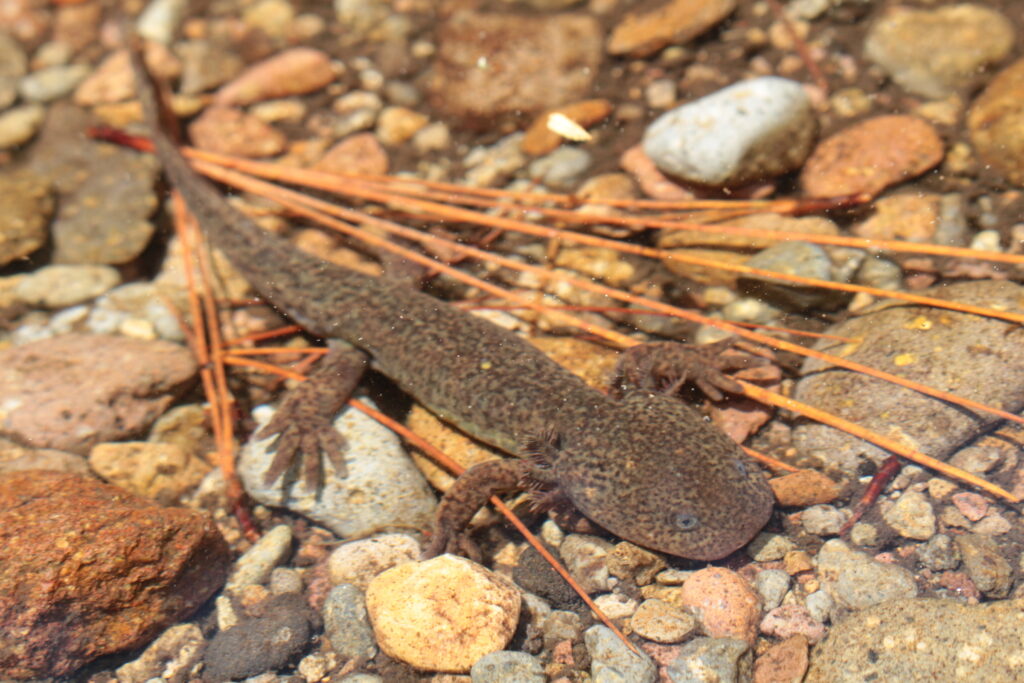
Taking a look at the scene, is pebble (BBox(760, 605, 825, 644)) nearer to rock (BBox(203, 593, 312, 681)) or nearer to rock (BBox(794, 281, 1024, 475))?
rock (BBox(794, 281, 1024, 475))

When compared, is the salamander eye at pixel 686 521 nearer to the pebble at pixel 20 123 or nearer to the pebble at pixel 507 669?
the pebble at pixel 507 669

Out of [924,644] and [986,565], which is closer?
[924,644]

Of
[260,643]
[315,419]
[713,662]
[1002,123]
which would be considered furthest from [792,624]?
Result: [1002,123]

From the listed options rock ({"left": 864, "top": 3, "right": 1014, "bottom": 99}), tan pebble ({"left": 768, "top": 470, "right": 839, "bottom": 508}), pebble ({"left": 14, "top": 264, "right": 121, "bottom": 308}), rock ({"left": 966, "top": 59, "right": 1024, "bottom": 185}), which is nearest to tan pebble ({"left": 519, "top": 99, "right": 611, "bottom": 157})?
rock ({"left": 864, "top": 3, "right": 1014, "bottom": 99})

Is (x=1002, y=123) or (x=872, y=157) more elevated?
(x=1002, y=123)

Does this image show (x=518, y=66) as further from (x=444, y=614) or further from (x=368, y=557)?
(x=444, y=614)

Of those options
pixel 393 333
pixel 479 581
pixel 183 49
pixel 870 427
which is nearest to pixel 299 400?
pixel 393 333

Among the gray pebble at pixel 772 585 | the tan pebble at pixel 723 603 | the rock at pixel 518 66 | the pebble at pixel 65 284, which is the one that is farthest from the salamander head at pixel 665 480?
the pebble at pixel 65 284

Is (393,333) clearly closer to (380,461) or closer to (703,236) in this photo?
(380,461)
